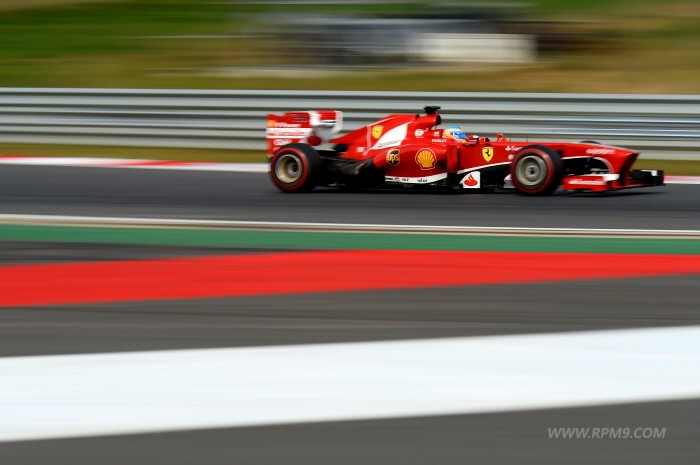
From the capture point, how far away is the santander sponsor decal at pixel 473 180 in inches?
352

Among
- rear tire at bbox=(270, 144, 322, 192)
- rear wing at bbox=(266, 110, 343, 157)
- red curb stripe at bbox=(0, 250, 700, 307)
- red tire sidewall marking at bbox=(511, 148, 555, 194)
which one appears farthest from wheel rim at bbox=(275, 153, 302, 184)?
red curb stripe at bbox=(0, 250, 700, 307)

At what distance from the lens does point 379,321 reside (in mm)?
4250

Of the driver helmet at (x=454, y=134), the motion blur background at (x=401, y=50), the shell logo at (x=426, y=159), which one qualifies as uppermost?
the motion blur background at (x=401, y=50)

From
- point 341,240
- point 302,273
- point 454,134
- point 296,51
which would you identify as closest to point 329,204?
point 454,134

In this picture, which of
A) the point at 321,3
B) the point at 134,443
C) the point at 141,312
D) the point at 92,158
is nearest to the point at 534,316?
the point at 141,312

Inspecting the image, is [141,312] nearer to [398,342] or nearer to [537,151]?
[398,342]

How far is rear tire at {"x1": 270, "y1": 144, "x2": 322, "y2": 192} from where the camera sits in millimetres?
9375

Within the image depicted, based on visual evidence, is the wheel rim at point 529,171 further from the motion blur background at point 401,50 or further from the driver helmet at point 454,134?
the motion blur background at point 401,50

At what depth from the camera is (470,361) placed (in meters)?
3.62

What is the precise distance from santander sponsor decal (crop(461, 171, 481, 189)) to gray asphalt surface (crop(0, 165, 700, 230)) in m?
0.08

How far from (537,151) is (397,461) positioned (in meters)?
6.07

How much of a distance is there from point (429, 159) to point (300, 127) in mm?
1342

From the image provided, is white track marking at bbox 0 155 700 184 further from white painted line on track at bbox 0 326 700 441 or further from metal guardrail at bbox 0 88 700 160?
white painted line on track at bbox 0 326 700 441

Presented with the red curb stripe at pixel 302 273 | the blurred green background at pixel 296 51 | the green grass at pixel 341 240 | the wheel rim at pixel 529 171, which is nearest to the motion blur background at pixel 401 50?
the blurred green background at pixel 296 51
